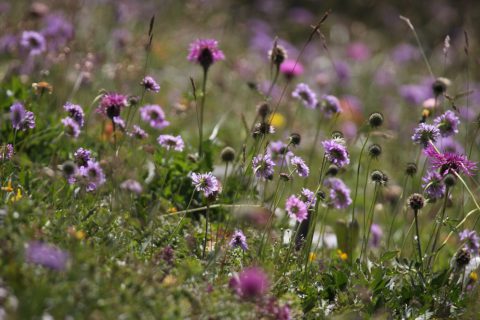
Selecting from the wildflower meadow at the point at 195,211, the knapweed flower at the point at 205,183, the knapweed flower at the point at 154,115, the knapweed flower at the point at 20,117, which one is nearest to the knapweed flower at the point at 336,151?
the wildflower meadow at the point at 195,211

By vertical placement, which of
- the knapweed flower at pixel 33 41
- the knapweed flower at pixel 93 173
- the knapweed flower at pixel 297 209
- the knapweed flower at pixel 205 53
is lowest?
the knapweed flower at pixel 297 209

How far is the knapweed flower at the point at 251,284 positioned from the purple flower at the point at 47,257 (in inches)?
20.3

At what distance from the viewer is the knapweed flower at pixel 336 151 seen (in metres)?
2.54

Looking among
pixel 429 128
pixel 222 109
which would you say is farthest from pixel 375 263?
pixel 222 109

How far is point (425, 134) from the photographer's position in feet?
8.89

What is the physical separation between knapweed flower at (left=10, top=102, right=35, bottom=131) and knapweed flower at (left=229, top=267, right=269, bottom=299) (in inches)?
41.5

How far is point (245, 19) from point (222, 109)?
11.9ft

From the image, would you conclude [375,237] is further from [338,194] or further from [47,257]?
[47,257]

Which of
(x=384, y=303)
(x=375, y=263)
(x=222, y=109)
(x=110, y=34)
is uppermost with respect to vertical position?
(x=110, y=34)

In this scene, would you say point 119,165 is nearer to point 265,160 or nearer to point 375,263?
point 265,160

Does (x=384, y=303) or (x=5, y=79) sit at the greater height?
(x=5, y=79)

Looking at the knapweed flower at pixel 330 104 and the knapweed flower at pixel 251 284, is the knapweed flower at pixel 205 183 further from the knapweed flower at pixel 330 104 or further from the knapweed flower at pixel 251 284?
the knapweed flower at pixel 330 104

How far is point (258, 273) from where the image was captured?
2033mm

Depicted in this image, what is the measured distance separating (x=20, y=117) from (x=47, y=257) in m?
0.87
